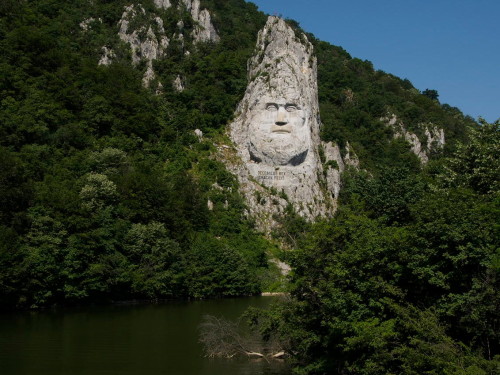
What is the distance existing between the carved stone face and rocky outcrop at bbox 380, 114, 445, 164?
2629 cm

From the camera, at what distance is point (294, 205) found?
7312cm

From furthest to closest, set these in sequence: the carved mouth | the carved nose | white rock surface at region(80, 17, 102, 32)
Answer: white rock surface at region(80, 17, 102, 32) < the carved nose < the carved mouth

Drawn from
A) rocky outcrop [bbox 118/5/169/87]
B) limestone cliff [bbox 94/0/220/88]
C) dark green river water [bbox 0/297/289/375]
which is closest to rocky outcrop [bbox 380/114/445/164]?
limestone cliff [bbox 94/0/220/88]

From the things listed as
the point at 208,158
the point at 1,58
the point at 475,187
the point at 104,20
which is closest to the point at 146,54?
the point at 104,20

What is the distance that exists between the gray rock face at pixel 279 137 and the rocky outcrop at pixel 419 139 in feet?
71.9

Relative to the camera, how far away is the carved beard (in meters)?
75.1

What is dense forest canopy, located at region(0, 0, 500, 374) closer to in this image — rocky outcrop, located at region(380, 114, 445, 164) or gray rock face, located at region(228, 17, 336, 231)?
rocky outcrop, located at region(380, 114, 445, 164)

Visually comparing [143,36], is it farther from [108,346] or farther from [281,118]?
[108,346]

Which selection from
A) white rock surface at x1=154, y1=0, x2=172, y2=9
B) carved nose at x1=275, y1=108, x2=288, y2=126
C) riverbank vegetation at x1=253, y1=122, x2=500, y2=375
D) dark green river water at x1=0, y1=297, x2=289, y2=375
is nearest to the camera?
riverbank vegetation at x1=253, y1=122, x2=500, y2=375

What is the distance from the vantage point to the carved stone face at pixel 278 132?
246ft

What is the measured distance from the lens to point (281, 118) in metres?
76.1

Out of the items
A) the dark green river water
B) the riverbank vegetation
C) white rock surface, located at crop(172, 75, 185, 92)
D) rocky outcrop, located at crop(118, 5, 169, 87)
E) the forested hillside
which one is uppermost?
rocky outcrop, located at crop(118, 5, 169, 87)

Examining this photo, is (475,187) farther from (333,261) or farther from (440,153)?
(440,153)

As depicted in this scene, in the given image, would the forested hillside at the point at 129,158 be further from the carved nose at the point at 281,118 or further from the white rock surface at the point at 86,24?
the carved nose at the point at 281,118
